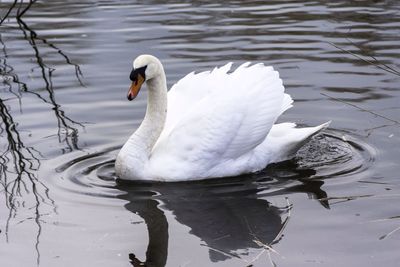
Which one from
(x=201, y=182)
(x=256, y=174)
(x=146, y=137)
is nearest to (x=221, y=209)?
(x=201, y=182)

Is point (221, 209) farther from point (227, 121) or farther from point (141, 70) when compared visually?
point (141, 70)

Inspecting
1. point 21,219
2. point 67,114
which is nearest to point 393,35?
point 67,114

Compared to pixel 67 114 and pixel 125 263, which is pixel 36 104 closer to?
pixel 67 114

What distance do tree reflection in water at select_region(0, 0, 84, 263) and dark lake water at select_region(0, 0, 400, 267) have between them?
0.07 ft

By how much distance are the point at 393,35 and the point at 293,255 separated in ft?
23.5

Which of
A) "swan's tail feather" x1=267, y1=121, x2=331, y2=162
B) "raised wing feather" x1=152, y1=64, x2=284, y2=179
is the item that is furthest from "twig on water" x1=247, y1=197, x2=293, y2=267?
"swan's tail feather" x1=267, y1=121, x2=331, y2=162

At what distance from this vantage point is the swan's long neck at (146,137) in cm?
795

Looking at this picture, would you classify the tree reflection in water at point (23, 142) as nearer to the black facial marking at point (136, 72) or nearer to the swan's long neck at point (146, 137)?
the swan's long neck at point (146, 137)

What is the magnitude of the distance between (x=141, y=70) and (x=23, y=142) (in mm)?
1629

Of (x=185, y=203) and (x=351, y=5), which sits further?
(x=351, y=5)

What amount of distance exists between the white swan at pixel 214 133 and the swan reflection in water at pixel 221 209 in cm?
12

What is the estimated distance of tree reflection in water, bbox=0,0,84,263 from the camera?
743cm

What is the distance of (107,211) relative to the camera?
23.5 ft

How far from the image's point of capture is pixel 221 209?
718cm
